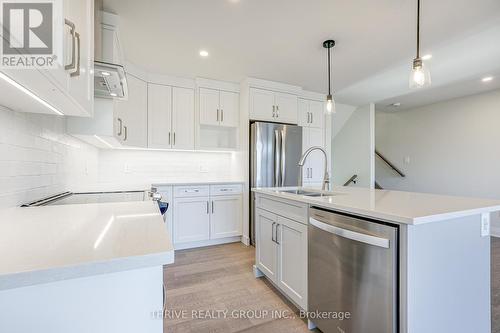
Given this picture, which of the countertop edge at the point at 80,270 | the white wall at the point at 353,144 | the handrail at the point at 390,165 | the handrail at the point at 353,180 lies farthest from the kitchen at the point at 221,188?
the handrail at the point at 390,165

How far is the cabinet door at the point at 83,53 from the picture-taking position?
0.93m

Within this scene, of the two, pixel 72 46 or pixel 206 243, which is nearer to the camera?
pixel 72 46

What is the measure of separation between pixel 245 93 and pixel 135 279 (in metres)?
3.08

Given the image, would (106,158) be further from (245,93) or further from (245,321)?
(245,321)

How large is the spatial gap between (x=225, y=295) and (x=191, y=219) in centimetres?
130

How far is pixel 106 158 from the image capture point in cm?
304

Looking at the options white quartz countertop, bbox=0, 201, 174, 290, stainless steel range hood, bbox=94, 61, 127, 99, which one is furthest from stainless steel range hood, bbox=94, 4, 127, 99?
white quartz countertop, bbox=0, 201, 174, 290

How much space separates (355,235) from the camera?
114 cm

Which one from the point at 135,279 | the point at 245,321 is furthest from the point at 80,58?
the point at 245,321

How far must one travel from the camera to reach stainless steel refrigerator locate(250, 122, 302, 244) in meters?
3.18

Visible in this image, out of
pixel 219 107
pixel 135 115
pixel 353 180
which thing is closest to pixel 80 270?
pixel 135 115

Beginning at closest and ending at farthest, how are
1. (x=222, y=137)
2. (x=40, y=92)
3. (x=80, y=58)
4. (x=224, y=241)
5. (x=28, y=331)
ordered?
(x=28, y=331), (x=40, y=92), (x=80, y=58), (x=224, y=241), (x=222, y=137)

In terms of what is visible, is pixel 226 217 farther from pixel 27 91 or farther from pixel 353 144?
pixel 353 144

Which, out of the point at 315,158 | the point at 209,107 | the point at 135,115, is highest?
the point at 209,107
